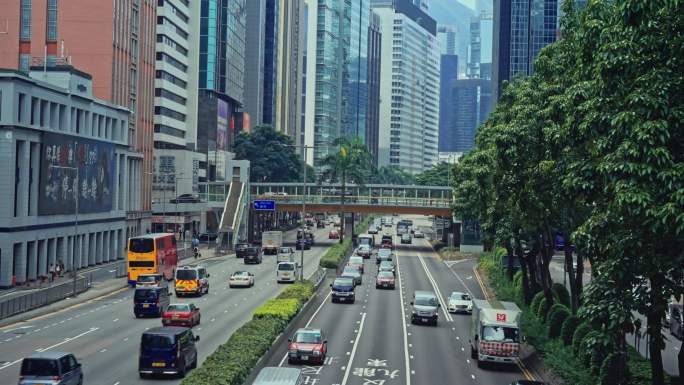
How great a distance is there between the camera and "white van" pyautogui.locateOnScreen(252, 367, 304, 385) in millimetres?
26078

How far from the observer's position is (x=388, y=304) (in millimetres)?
66062

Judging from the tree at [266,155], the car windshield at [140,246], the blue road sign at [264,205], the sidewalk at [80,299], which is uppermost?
the tree at [266,155]

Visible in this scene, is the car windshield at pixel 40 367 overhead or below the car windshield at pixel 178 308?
overhead

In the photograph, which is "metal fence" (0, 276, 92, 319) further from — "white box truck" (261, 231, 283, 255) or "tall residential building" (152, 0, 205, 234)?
"tall residential building" (152, 0, 205, 234)

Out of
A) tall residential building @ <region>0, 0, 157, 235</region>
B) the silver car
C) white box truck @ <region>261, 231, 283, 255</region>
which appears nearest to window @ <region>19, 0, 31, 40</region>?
tall residential building @ <region>0, 0, 157, 235</region>

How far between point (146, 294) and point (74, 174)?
29.4m

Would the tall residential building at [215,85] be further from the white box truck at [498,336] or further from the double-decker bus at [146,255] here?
the white box truck at [498,336]

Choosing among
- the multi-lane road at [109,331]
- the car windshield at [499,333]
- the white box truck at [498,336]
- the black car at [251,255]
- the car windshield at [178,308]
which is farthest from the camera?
the black car at [251,255]

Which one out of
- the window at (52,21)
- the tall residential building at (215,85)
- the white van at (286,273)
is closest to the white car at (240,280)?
the white van at (286,273)

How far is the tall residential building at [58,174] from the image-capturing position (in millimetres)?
66750

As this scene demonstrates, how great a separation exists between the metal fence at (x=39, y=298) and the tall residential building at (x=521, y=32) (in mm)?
136783

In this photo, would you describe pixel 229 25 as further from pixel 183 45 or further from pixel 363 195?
pixel 363 195

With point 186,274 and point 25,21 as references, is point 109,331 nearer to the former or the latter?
point 186,274

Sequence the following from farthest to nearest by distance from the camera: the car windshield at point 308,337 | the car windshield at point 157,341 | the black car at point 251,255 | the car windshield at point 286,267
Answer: the black car at point 251,255
the car windshield at point 286,267
the car windshield at point 308,337
the car windshield at point 157,341
